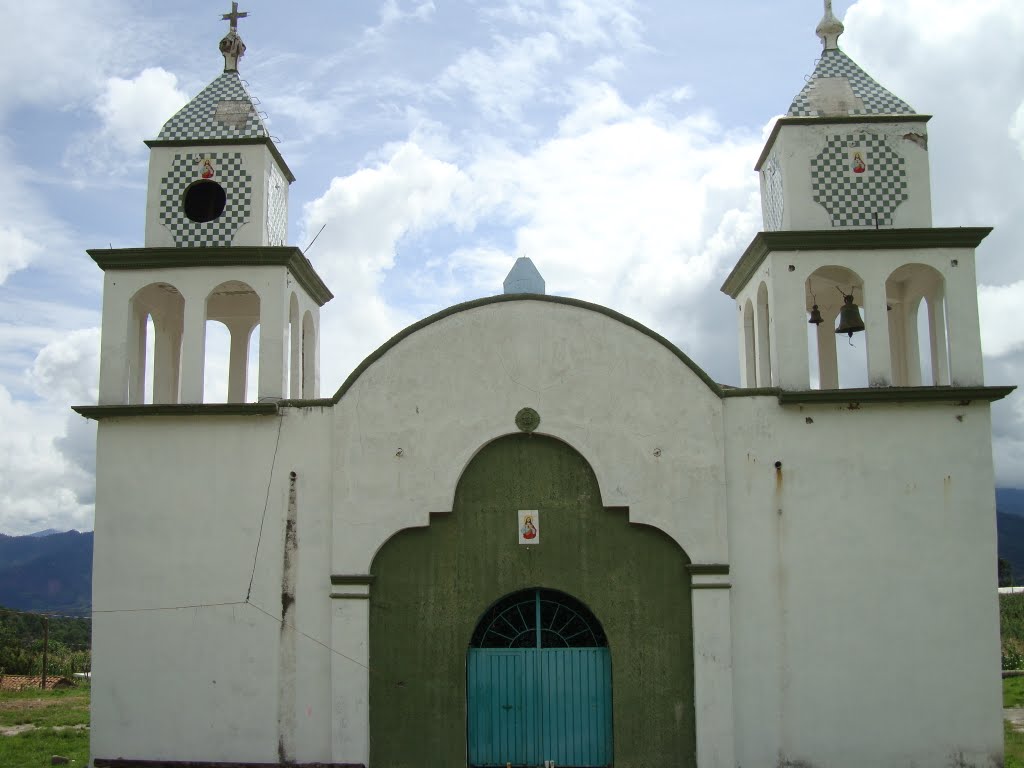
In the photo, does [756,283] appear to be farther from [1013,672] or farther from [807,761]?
[1013,672]

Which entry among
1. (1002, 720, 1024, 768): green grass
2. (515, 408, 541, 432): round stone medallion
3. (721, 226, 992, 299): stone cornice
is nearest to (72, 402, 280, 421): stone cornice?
(515, 408, 541, 432): round stone medallion

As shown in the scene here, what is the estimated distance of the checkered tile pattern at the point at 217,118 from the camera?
14227 millimetres

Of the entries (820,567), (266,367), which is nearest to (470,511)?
(266,367)

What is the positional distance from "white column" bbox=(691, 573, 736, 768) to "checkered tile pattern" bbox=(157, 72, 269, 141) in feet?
28.2

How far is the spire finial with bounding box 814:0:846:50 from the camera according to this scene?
14688 mm

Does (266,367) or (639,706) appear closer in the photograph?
(639,706)

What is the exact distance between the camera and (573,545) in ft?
41.3

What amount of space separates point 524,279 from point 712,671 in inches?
259

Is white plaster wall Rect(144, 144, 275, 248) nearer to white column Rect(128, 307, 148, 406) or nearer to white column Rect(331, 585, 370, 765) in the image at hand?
white column Rect(128, 307, 148, 406)

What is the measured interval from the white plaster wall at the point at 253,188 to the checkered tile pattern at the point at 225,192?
0.06m

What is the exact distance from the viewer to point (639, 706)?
12.2m

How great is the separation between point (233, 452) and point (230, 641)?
7.76ft

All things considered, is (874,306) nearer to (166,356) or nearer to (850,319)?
(850,319)

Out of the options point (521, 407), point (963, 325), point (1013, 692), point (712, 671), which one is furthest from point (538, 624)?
point (1013, 692)
